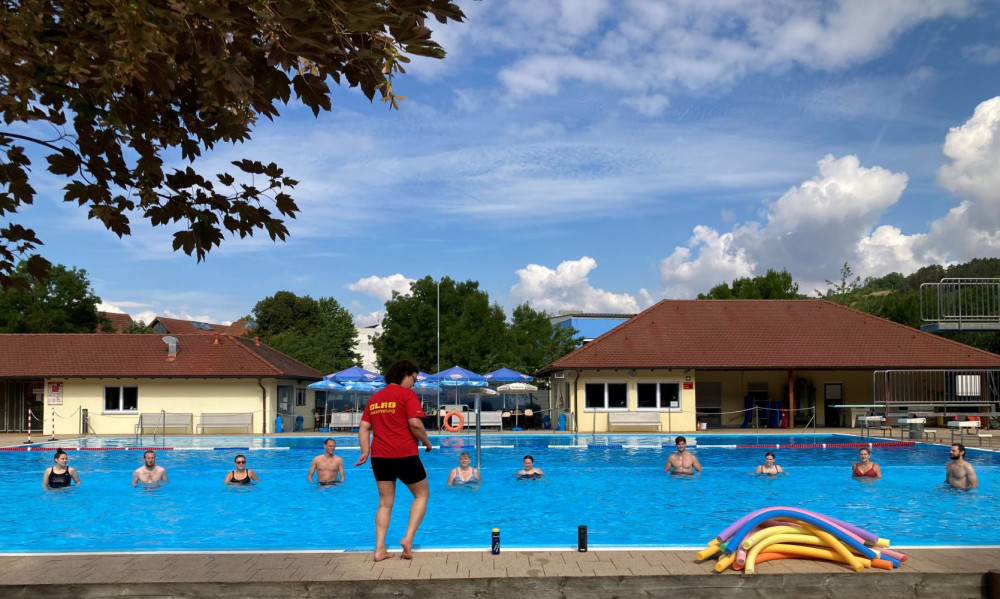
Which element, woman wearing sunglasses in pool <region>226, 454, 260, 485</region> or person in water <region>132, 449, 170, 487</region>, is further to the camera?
person in water <region>132, 449, 170, 487</region>

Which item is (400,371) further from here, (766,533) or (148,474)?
(148,474)

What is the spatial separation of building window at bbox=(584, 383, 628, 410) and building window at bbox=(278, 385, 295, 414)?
1214 centimetres

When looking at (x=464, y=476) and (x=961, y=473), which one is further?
(x=464, y=476)

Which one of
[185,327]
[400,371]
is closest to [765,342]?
[400,371]

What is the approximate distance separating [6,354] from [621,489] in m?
26.7

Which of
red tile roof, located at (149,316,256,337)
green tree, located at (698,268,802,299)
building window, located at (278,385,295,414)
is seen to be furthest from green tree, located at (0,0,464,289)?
red tile roof, located at (149,316,256,337)

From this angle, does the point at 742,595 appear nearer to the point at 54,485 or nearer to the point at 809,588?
the point at 809,588

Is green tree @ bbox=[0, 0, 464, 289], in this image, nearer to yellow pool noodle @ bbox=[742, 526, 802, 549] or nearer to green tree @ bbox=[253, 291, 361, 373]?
yellow pool noodle @ bbox=[742, 526, 802, 549]

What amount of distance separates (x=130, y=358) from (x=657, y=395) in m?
20.4

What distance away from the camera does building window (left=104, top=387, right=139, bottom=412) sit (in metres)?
32.0

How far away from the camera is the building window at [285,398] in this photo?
34031mm

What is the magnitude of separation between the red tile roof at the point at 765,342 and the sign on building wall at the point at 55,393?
18.4 metres

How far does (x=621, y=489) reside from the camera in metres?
17.5

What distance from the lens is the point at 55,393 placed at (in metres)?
31.8
